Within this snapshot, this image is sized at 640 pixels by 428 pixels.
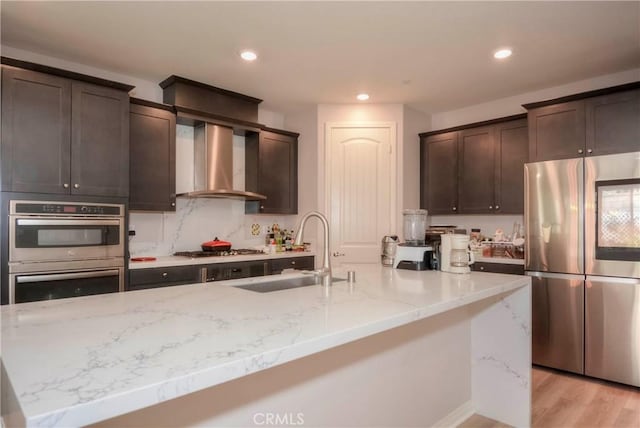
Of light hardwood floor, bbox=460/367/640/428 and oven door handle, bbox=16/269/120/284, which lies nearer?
light hardwood floor, bbox=460/367/640/428

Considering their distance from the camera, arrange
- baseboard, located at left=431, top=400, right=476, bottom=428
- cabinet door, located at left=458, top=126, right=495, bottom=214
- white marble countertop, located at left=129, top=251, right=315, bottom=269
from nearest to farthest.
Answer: baseboard, located at left=431, top=400, right=476, bottom=428
white marble countertop, located at left=129, top=251, right=315, bottom=269
cabinet door, located at left=458, top=126, right=495, bottom=214

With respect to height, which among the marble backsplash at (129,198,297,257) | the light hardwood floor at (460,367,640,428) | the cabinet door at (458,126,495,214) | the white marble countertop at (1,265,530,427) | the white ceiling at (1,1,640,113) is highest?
the white ceiling at (1,1,640,113)

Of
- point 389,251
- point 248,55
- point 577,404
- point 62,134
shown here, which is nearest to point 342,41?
point 248,55

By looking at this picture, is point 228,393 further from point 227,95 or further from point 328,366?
point 227,95

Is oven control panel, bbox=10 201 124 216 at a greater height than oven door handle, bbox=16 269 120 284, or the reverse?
oven control panel, bbox=10 201 124 216

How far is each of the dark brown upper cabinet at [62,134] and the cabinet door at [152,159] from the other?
185 millimetres

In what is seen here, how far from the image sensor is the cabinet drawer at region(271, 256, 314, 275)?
3705mm

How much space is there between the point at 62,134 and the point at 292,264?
7.34 ft

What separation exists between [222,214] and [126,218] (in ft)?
3.83

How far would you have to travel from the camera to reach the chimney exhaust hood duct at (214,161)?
141 inches

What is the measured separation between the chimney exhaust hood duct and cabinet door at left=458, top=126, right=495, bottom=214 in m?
2.22

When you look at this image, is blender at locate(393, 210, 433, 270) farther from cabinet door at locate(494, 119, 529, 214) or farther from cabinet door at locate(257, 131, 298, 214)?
cabinet door at locate(257, 131, 298, 214)

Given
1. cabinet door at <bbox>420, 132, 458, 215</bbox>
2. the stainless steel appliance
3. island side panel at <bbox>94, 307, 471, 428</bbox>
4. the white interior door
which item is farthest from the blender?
the stainless steel appliance

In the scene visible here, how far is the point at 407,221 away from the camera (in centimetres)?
247
